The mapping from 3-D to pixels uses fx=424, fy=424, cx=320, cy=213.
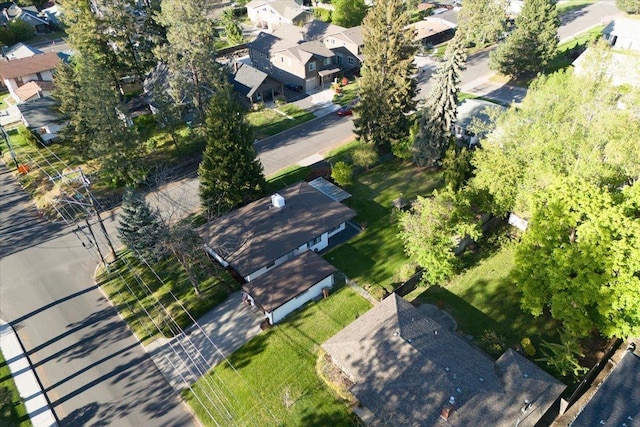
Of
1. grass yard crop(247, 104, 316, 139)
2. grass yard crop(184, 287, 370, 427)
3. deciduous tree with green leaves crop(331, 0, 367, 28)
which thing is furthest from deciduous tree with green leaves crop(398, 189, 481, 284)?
deciduous tree with green leaves crop(331, 0, 367, 28)

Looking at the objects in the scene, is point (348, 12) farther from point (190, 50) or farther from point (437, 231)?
point (437, 231)

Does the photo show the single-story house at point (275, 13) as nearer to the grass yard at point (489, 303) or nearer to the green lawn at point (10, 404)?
the grass yard at point (489, 303)

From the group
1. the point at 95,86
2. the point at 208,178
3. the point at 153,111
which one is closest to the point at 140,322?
the point at 208,178

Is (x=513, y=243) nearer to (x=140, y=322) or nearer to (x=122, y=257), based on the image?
(x=140, y=322)

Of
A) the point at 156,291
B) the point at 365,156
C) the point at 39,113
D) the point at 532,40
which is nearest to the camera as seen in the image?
the point at 156,291

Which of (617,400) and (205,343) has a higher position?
(617,400)

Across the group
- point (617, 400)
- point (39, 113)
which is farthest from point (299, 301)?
point (39, 113)
